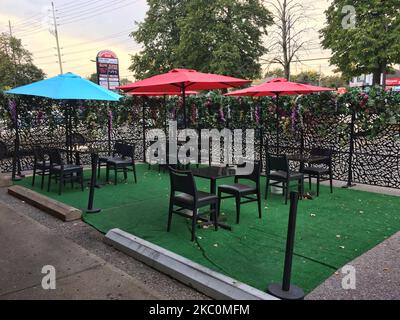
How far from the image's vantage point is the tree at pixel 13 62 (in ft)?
133

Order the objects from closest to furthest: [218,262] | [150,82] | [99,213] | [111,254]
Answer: [218,262]
[111,254]
[150,82]
[99,213]

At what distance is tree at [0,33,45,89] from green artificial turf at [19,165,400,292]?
1598 inches

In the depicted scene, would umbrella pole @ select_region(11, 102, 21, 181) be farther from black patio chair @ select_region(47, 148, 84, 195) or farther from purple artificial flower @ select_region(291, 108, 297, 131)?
purple artificial flower @ select_region(291, 108, 297, 131)

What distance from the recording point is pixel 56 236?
4.66 m

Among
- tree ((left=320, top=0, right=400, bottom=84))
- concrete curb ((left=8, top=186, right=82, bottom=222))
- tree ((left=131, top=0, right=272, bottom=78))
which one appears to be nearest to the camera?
concrete curb ((left=8, top=186, right=82, bottom=222))

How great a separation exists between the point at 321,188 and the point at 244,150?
9.32 ft

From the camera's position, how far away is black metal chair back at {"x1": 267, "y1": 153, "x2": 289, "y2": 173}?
19.9 ft

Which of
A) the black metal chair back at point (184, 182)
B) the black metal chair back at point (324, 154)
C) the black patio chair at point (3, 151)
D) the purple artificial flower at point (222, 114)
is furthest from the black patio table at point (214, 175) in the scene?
the black patio chair at point (3, 151)

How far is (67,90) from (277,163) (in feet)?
13.2

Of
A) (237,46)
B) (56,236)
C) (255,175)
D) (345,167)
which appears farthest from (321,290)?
(237,46)

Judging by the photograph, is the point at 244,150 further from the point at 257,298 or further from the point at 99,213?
the point at 257,298

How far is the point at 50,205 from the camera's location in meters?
5.70

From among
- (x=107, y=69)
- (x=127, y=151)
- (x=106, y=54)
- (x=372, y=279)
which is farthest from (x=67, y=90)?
(x=106, y=54)

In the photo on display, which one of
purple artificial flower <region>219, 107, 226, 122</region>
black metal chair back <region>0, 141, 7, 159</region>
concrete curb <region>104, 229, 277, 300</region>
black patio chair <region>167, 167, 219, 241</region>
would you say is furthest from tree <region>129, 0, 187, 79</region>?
concrete curb <region>104, 229, 277, 300</region>
